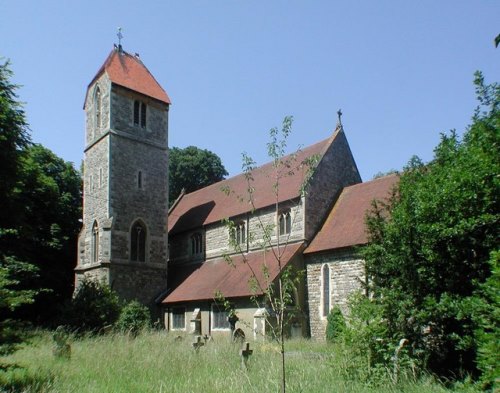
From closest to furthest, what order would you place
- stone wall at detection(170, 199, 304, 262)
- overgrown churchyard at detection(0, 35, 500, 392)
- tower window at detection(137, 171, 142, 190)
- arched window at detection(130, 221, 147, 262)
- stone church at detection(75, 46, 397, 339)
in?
overgrown churchyard at detection(0, 35, 500, 392)
stone church at detection(75, 46, 397, 339)
stone wall at detection(170, 199, 304, 262)
arched window at detection(130, 221, 147, 262)
tower window at detection(137, 171, 142, 190)

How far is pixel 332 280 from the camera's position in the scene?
23.0 metres

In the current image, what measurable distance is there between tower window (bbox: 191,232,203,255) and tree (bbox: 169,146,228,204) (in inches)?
742

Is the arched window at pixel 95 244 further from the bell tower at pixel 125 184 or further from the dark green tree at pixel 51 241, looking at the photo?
the dark green tree at pixel 51 241

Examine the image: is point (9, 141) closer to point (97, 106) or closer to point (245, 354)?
point (245, 354)

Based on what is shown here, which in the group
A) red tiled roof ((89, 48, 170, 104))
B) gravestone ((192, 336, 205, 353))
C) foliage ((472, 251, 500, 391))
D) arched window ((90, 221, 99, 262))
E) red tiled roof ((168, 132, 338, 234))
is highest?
red tiled roof ((89, 48, 170, 104))

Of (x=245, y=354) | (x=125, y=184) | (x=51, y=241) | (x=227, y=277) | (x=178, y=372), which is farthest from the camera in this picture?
(x=51, y=241)

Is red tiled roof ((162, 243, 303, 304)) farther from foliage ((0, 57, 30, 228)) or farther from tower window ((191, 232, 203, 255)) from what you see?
foliage ((0, 57, 30, 228))

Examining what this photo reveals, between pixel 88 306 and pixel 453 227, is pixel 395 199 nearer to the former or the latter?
pixel 453 227

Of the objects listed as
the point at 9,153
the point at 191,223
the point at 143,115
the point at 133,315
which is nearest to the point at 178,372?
the point at 9,153

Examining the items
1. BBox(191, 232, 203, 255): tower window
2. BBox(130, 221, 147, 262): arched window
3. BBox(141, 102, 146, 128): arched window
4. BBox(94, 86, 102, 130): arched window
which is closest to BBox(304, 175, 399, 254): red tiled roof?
BBox(191, 232, 203, 255): tower window

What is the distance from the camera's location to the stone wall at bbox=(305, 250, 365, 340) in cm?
2206

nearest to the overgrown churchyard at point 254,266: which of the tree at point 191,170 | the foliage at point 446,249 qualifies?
Answer: the foliage at point 446,249

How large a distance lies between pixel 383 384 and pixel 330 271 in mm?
13758

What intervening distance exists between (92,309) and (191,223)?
32.8 feet
